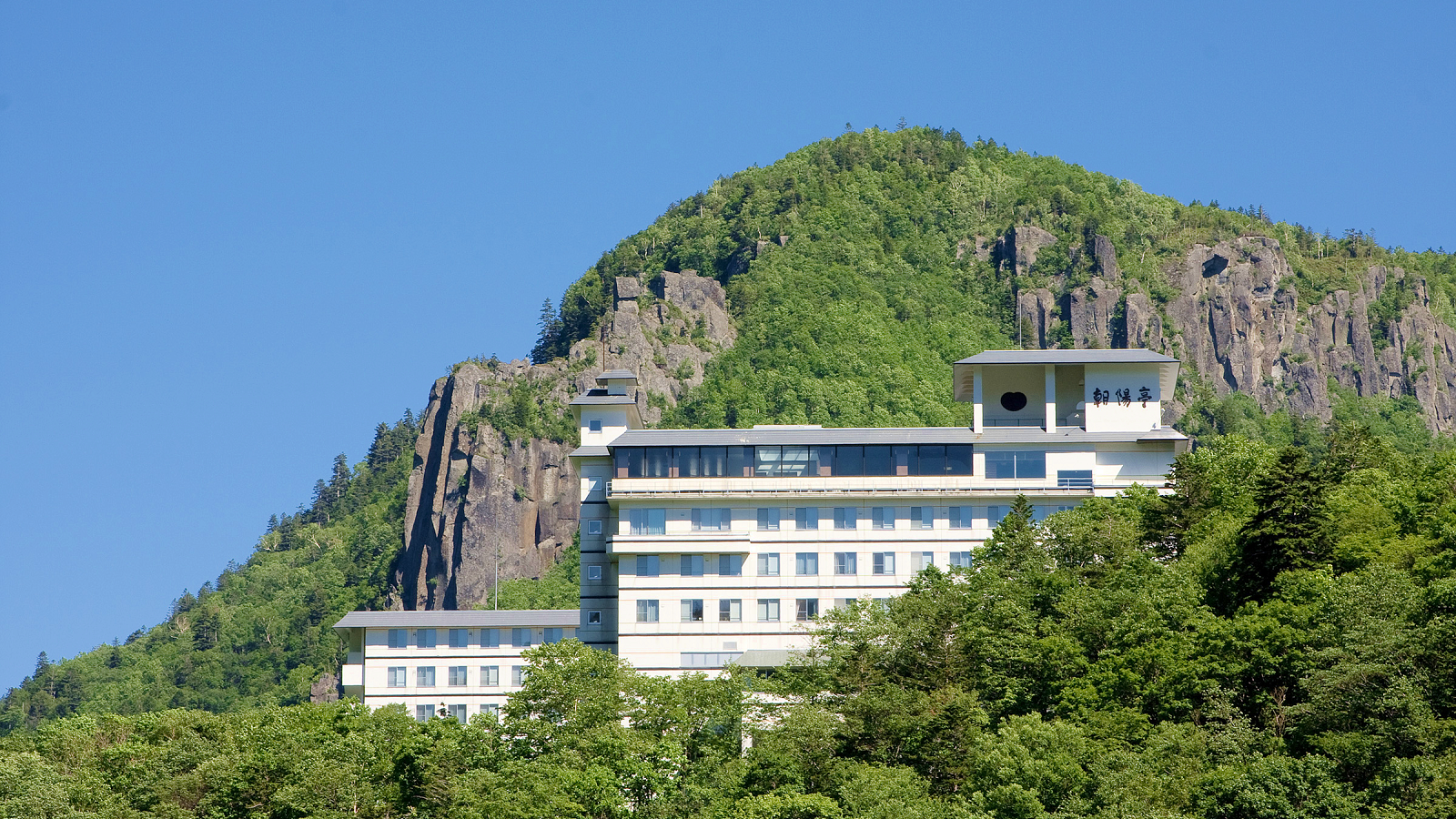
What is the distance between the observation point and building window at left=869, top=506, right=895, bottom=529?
10588 cm

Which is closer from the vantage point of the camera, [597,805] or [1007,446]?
[597,805]

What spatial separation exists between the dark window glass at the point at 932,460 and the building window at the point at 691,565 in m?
13.3

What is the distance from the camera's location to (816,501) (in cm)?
10625

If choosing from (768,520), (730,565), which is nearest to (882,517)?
Answer: (768,520)

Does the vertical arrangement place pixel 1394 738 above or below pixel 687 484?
below

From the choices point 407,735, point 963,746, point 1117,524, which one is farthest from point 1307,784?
point 407,735

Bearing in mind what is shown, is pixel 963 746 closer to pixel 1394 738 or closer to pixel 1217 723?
pixel 1217 723

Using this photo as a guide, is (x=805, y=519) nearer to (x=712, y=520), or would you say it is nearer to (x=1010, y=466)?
(x=712, y=520)

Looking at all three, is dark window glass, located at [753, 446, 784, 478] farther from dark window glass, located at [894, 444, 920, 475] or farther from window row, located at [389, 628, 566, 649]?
window row, located at [389, 628, 566, 649]

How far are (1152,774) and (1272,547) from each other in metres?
16.6

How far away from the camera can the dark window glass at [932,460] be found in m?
106

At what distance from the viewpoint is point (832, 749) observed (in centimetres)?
7706

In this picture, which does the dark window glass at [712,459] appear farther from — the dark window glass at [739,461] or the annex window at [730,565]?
the annex window at [730,565]

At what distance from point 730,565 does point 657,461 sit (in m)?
7.03
